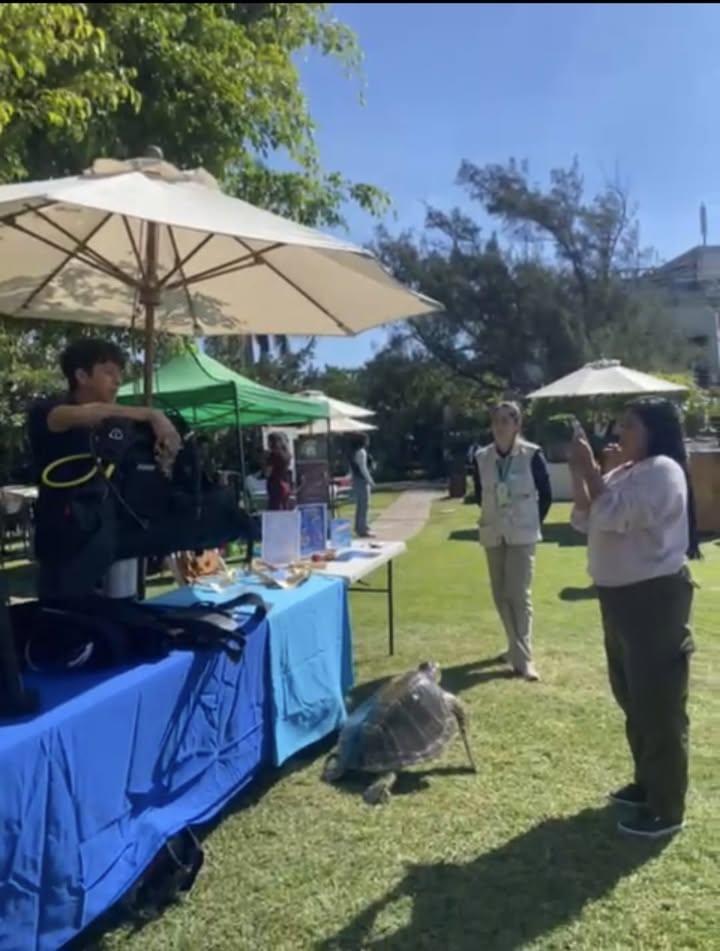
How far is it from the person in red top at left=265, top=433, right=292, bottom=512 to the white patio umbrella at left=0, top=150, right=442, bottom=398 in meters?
7.07

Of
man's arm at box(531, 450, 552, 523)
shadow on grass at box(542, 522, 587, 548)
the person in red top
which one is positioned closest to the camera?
man's arm at box(531, 450, 552, 523)

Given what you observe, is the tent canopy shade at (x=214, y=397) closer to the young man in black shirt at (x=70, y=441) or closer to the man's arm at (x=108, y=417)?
the young man in black shirt at (x=70, y=441)

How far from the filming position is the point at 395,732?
4145 millimetres

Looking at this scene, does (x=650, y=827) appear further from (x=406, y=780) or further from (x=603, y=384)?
(x=603, y=384)

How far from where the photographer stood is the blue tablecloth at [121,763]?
91.6 inches

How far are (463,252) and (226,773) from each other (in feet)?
122

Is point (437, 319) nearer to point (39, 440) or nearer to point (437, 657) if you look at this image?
point (437, 657)

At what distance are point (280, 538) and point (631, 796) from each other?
222 cm

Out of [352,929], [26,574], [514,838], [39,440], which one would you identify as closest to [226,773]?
[352,929]

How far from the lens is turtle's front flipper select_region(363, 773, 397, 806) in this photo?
392 cm

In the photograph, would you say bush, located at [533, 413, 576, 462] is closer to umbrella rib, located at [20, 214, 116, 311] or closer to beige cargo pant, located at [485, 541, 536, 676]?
beige cargo pant, located at [485, 541, 536, 676]

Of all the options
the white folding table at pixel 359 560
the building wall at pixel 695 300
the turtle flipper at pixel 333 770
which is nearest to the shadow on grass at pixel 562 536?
the white folding table at pixel 359 560

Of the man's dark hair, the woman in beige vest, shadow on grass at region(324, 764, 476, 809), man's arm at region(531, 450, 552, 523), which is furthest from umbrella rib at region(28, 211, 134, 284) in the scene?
man's arm at region(531, 450, 552, 523)

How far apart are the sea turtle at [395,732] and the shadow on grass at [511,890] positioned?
0.67 m
